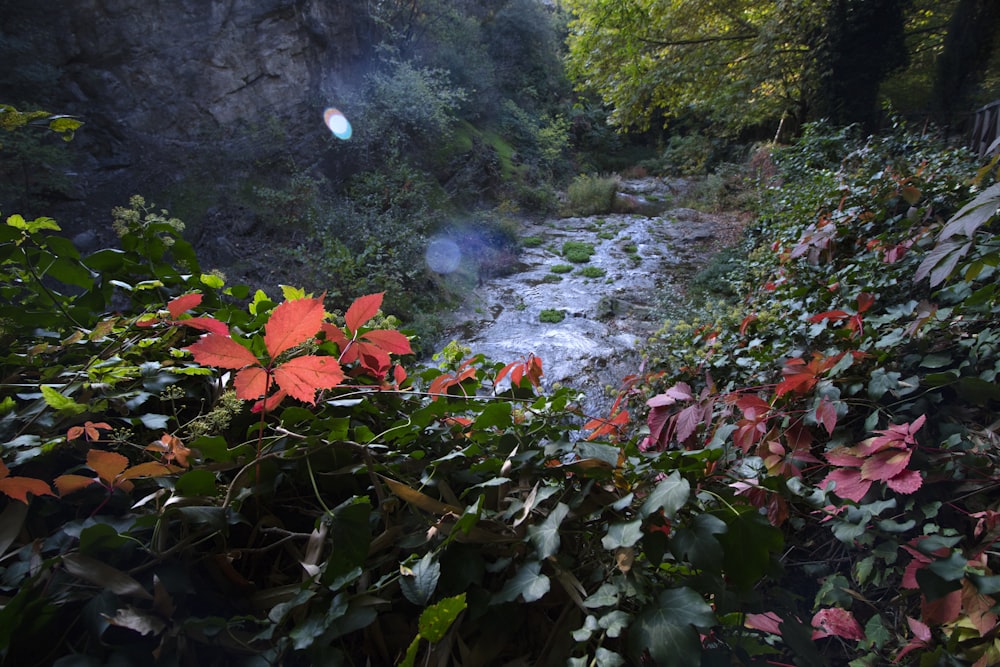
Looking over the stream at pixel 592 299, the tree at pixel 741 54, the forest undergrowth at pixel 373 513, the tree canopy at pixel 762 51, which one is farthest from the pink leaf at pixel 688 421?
the tree at pixel 741 54

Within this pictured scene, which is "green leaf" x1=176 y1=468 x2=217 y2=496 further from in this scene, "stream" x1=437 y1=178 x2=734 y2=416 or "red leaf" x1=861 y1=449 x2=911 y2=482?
"stream" x1=437 y1=178 x2=734 y2=416

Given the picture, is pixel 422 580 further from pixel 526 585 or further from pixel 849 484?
pixel 849 484

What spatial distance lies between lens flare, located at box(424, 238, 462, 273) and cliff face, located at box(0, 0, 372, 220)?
9.39ft

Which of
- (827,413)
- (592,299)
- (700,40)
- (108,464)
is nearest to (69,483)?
(108,464)

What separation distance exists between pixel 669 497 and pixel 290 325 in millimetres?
421

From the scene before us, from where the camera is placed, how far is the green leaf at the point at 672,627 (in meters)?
0.41

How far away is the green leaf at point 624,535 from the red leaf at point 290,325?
0.36 meters

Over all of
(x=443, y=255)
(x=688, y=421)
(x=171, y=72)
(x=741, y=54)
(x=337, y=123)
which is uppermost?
(x=171, y=72)

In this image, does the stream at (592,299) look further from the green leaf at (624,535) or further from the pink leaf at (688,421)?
the green leaf at (624,535)

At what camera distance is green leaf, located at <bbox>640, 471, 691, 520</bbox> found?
45 centimetres

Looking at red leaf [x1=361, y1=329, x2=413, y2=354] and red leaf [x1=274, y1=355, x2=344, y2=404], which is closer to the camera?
red leaf [x1=274, y1=355, x2=344, y2=404]

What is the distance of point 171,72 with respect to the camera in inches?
275

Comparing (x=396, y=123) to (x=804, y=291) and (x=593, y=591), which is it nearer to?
(x=804, y=291)

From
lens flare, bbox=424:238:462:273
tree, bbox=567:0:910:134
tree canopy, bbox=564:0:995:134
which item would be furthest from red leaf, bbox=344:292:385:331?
tree, bbox=567:0:910:134
